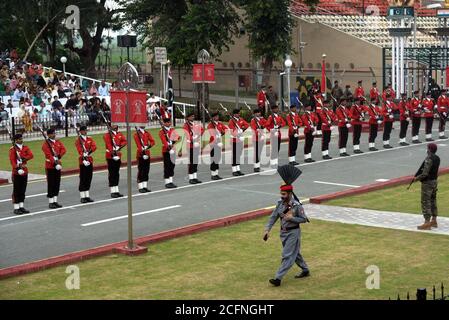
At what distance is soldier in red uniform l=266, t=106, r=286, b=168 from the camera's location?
1065 inches

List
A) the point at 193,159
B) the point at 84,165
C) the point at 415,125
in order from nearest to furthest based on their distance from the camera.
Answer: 1. the point at 84,165
2. the point at 193,159
3. the point at 415,125

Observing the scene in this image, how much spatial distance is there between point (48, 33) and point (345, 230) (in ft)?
131

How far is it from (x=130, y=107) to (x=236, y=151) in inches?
404

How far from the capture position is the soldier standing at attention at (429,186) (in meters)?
17.2

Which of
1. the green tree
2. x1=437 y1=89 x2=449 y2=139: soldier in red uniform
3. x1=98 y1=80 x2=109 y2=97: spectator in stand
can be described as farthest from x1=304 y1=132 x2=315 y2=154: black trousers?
the green tree

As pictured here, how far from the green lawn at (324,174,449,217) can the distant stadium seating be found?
31361 millimetres

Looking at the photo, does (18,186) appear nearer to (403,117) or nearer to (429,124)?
(403,117)

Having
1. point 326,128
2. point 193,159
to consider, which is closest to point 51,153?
point 193,159

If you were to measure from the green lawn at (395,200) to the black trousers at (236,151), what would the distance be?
16.6 ft

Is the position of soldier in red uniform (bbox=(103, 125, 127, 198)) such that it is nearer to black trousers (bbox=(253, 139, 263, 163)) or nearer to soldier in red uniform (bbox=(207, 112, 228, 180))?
soldier in red uniform (bbox=(207, 112, 228, 180))

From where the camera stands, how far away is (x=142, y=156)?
22859 mm

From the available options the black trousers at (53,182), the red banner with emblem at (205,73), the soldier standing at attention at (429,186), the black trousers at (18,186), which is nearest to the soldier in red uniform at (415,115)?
the red banner with emblem at (205,73)

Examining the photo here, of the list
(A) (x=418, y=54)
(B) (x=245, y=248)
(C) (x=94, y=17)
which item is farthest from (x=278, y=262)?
(C) (x=94, y=17)

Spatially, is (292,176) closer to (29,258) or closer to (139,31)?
(29,258)
